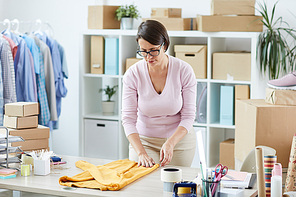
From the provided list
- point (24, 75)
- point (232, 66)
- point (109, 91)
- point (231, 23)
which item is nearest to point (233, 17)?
point (231, 23)

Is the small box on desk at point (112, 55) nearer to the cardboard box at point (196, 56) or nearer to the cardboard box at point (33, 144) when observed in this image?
the cardboard box at point (196, 56)

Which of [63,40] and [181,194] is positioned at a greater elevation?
[63,40]

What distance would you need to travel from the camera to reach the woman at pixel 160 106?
2.36m

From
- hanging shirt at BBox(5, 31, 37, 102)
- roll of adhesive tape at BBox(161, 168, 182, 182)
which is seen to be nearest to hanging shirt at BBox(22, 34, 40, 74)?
hanging shirt at BBox(5, 31, 37, 102)

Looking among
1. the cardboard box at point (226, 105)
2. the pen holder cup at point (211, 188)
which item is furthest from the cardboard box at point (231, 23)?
the pen holder cup at point (211, 188)

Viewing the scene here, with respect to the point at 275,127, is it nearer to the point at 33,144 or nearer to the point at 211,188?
the point at 211,188

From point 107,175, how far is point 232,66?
6.83ft

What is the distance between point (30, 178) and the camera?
1.92 meters

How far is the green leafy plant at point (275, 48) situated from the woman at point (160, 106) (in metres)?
1.37

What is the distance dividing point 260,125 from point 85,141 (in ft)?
7.03

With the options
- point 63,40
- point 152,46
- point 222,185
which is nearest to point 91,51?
point 63,40

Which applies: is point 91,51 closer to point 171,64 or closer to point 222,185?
point 171,64

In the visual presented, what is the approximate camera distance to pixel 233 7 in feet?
11.7

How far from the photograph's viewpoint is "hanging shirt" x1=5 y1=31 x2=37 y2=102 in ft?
11.8
